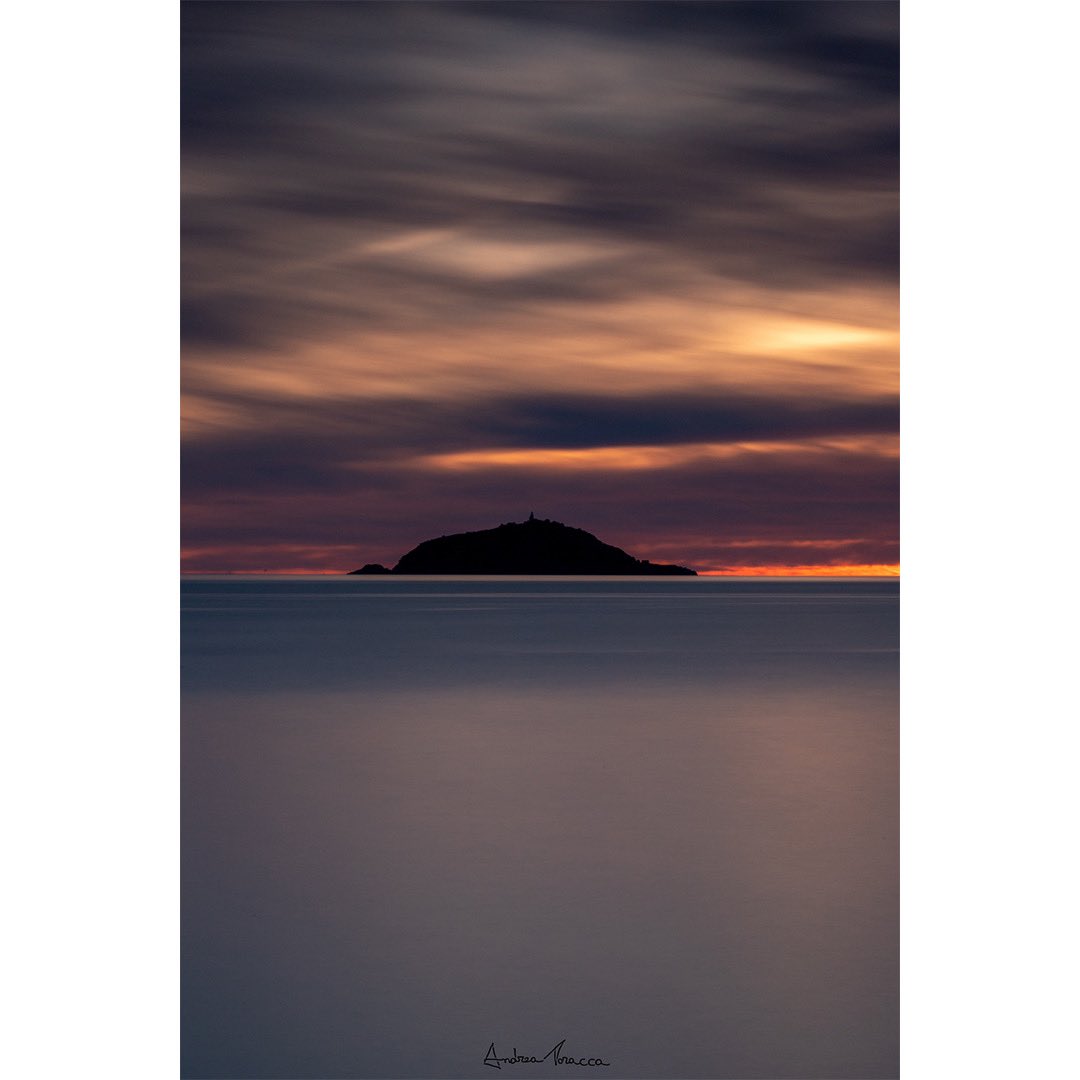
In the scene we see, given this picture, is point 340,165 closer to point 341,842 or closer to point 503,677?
point 341,842

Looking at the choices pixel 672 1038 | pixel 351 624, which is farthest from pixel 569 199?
pixel 351 624

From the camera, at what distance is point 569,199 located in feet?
23.0

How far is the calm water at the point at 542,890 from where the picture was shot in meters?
3.41

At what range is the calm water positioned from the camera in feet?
11.2
